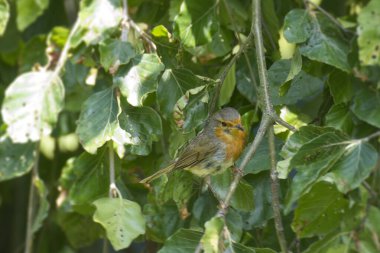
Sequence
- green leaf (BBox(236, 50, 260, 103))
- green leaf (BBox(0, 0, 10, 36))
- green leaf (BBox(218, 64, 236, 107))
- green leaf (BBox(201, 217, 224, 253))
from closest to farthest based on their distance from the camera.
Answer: green leaf (BBox(201, 217, 224, 253))
green leaf (BBox(218, 64, 236, 107))
green leaf (BBox(236, 50, 260, 103))
green leaf (BBox(0, 0, 10, 36))

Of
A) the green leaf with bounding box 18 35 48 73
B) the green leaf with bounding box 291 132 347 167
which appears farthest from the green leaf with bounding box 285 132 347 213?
the green leaf with bounding box 18 35 48 73

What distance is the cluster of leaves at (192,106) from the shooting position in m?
2.42

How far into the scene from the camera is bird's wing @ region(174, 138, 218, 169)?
2.97 m

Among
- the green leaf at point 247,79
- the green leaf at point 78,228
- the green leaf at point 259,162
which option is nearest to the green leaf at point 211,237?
the green leaf at point 259,162

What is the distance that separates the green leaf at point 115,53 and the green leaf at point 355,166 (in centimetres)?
A: 99

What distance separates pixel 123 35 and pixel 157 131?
41cm

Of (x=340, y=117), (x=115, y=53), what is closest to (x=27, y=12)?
(x=115, y=53)

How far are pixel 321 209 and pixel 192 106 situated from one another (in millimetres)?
600

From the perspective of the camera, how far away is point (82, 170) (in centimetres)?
308

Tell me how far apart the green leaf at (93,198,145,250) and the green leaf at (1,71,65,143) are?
548 mm

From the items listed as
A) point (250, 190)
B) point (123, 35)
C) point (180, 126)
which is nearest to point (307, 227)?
point (250, 190)

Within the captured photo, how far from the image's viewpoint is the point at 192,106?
267cm

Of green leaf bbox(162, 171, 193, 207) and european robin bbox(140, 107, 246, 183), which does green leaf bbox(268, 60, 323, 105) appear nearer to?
european robin bbox(140, 107, 246, 183)

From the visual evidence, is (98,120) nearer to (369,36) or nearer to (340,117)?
(340,117)
